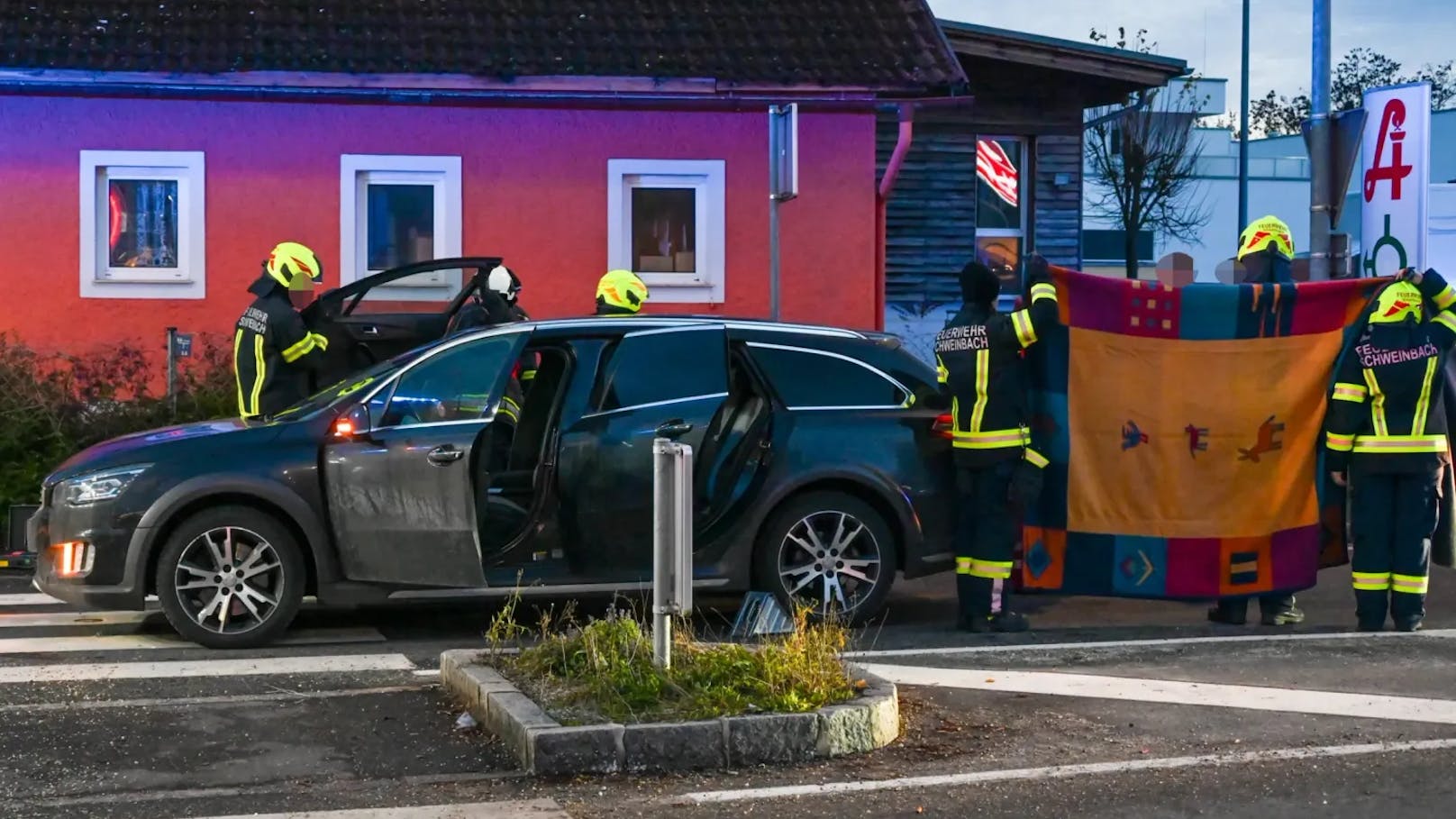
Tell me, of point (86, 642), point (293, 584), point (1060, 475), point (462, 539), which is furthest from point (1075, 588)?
point (86, 642)

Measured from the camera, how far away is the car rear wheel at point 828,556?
357 inches

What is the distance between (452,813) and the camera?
18.5 ft

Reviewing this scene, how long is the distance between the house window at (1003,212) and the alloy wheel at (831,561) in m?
13.7

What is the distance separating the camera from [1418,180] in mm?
11734

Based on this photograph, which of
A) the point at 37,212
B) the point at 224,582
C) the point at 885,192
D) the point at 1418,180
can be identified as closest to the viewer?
the point at 224,582

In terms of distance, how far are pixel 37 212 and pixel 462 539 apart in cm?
864

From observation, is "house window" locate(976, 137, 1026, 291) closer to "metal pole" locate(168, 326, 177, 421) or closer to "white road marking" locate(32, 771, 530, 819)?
"metal pole" locate(168, 326, 177, 421)

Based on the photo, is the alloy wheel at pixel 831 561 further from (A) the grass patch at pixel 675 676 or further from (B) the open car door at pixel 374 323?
(B) the open car door at pixel 374 323

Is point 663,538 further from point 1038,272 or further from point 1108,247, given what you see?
point 1108,247

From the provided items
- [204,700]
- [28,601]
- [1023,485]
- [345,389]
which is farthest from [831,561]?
[28,601]

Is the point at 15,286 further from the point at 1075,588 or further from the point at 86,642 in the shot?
the point at 1075,588

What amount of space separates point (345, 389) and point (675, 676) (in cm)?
314

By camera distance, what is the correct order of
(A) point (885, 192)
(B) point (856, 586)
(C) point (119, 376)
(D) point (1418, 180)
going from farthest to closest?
(A) point (885, 192)
(C) point (119, 376)
(D) point (1418, 180)
(B) point (856, 586)

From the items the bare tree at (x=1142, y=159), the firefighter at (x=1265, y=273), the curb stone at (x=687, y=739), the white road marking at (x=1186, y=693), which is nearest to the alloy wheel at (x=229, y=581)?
the curb stone at (x=687, y=739)
